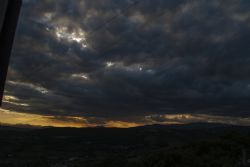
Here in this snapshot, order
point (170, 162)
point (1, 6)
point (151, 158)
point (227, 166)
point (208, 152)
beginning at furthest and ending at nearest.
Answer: point (208, 152) < point (151, 158) < point (170, 162) < point (227, 166) < point (1, 6)

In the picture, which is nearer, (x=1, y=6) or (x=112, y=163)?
(x=1, y=6)

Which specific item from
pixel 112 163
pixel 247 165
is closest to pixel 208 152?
pixel 112 163

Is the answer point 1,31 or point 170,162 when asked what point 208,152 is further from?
point 1,31

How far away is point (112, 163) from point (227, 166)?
19987mm

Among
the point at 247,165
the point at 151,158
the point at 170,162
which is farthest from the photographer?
the point at 151,158

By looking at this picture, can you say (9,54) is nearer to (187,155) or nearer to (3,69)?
(3,69)

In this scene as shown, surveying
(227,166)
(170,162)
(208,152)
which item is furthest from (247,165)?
(208,152)

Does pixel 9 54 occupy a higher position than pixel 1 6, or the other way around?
pixel 1 6

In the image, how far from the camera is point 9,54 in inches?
132

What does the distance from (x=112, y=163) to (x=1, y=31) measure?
46557mm

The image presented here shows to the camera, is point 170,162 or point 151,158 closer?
point 170,162

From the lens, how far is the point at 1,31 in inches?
131

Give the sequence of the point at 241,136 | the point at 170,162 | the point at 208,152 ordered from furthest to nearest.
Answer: the point at 241,136
the point at 208,152
the point at 170,162

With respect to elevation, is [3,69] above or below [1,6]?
below
